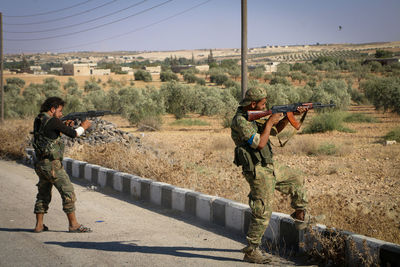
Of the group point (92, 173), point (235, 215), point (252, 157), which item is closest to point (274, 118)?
point (252, 157)

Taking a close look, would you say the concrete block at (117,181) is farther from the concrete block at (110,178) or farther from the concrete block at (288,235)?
the concrete block at (288,235)

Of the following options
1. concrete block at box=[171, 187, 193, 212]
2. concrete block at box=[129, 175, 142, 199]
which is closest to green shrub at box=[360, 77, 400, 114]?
concrete block at box=[129, 175, 142, 199]

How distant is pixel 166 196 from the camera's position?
24.3ft

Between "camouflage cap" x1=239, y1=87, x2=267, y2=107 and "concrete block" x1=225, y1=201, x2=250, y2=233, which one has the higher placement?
"camouflage cap" x1=239, y1=87, x2=267, y2=107

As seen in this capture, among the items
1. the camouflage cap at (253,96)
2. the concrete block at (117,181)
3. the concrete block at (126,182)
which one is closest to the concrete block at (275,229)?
the camouflage cap at (253,96)

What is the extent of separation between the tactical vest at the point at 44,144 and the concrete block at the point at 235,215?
7.54ft

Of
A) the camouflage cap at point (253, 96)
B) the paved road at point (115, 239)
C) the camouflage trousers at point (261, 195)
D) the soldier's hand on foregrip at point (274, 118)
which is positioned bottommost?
the paved road at point (115, 239)

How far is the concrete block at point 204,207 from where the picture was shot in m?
6.46

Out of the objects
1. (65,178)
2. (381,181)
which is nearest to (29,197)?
(65,178)

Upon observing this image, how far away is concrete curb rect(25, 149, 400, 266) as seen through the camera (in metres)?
4.25

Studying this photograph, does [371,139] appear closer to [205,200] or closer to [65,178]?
[205,200]

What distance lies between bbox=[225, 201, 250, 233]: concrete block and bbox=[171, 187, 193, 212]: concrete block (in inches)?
41.6

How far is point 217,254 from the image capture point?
5086mm

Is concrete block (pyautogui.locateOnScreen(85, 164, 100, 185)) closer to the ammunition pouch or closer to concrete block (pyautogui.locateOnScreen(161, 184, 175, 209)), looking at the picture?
concrete block (pyautogui.locateOnScreen(161, 184, 175, 209))
